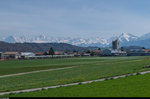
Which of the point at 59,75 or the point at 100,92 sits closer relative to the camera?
the point at 100,92

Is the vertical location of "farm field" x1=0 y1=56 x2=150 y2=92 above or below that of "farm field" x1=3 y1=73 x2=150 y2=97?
below

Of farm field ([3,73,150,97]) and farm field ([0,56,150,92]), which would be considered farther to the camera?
farm field ([0,56,150,92])

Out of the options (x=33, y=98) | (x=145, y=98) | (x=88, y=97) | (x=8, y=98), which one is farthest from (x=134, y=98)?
(x=8, y=98)

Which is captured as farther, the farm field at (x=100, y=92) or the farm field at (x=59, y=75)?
the farm field at (x=59, y=75)

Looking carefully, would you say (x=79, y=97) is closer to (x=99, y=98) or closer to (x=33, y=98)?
(x=99, y=98)

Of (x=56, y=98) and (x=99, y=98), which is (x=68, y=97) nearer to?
(x=56, y=98)

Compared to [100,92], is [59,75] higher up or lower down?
lower down

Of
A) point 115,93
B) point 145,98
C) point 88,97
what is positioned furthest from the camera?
point 115,93

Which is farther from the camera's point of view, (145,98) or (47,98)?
(47,98)

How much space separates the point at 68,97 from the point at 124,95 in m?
3.55

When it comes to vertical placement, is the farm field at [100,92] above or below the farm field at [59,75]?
above

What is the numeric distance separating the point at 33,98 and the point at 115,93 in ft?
17.7

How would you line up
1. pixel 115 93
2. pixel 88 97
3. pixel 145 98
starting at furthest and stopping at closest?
pixel 115 93 < pixel 88 97 < pixel 145 98

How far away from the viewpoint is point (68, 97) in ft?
46.1
